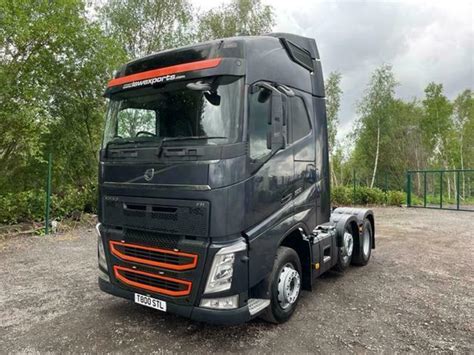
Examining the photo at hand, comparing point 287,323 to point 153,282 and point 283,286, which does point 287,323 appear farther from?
point 153,282

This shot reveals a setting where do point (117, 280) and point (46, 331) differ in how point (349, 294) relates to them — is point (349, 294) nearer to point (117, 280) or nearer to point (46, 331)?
point (117, 280)

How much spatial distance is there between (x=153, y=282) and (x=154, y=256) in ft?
0.78

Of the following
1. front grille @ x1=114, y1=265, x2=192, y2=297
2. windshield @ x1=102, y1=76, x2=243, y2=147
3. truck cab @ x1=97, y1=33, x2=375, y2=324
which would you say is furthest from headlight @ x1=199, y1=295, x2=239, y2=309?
windshield @ x1=102, y1=76, x2=243, y2=147

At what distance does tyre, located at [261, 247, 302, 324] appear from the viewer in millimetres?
3023

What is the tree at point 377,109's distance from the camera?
20.5 m

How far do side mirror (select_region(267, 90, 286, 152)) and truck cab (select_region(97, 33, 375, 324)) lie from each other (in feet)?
0.03

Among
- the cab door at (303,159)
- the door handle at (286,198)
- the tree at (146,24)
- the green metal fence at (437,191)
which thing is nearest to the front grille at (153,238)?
the door handle at (286,198)

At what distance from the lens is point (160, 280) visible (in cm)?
280

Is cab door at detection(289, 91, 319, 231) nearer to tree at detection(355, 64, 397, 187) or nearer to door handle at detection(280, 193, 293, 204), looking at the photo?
door handle at detection(280, 193, 293, 204)

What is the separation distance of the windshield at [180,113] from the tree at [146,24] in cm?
1128

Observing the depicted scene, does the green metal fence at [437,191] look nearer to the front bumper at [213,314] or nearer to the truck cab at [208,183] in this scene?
the truck cab at [208,183]

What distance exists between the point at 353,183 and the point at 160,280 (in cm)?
1355

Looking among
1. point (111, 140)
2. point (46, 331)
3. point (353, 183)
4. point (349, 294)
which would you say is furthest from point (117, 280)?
point (353, 183)

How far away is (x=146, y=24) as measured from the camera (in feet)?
45.1
